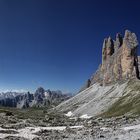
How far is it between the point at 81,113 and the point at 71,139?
129m

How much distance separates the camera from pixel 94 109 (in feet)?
592

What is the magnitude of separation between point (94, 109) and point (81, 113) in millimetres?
9603

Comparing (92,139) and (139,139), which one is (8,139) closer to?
(92,139)

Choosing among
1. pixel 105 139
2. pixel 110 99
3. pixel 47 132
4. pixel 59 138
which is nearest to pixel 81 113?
pixel 110 99

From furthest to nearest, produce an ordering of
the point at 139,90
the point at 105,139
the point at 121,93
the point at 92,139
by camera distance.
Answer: the point at 121,93 < the point at 139,90 < the point at 92,139 < the point at 105,139

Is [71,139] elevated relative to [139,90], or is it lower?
lower

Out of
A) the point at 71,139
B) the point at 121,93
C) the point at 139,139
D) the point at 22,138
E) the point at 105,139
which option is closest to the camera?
the point at 139,139


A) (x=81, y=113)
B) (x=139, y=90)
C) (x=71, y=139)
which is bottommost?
(x=71, y=139)

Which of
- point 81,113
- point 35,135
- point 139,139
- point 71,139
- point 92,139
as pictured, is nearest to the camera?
point 139,139

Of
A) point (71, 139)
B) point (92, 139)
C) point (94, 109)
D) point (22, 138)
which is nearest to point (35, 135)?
point (22, 138)

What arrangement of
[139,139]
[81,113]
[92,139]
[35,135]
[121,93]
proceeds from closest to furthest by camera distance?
[139,139] < [92,139] < [35,135] < [81,113] < [121,93]

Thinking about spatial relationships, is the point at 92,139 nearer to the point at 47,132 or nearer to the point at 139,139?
the point at 139,139

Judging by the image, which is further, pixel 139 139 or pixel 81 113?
pixel 81 113

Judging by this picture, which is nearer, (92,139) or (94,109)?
(92,139)
